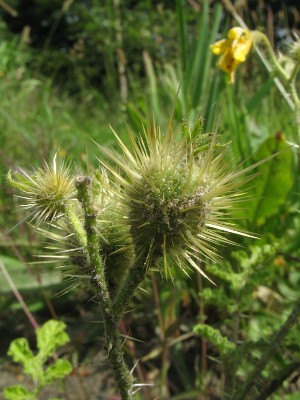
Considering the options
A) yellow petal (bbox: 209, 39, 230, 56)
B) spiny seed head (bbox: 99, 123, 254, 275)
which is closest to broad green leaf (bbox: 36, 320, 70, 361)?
spiny seed head (bbox: 99, 123, 254, 275)

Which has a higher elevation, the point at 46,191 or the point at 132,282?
the point at 46,191

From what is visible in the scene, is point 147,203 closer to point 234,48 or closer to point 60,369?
point 60,369

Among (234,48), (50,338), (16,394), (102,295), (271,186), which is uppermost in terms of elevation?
(234,48)

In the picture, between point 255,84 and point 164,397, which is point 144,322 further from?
point 255,84

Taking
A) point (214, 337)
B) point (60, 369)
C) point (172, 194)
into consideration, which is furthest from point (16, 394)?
point (172, 194)

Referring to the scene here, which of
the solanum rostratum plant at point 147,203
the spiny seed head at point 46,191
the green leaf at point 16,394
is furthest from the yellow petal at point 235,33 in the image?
the green leaf at point 16,394

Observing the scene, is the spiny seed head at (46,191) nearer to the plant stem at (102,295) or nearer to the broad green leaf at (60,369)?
the plant stem at (102,295)
